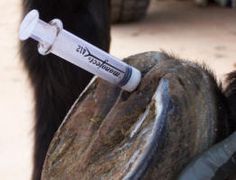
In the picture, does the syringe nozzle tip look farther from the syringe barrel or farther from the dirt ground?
the dirt ground

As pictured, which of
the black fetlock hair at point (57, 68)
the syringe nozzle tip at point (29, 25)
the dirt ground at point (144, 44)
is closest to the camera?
the syringe nozzle tip at point (29, 25)

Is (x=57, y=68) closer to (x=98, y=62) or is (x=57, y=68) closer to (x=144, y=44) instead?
(x=98, y=62)

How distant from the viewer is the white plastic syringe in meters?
0.55

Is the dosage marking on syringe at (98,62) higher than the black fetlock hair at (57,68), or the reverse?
the dosage marking on syringe at (98,62)

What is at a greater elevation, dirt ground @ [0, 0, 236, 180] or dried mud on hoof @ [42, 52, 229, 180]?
A: dried mud on hoof @ [42, 52, 229, 180]

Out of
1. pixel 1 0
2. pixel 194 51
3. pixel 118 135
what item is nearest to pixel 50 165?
pixel 118 135

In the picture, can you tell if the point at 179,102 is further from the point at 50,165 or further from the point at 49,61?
the point at 49,61

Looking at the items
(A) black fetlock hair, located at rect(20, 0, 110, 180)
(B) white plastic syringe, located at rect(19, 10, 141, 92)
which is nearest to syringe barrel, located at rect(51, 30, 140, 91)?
(B) white plastic syringe, located at rect(19, 10, 141, 92)

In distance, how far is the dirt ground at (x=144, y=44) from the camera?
4.94 ft

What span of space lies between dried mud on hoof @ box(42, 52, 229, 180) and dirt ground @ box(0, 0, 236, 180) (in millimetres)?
719

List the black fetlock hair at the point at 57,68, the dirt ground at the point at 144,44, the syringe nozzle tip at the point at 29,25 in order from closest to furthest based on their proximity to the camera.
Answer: the syringe nozzle tip at the point at 29,25
the black fetlock hair at the point at 57,68
the dirt ground at the point at 144,44

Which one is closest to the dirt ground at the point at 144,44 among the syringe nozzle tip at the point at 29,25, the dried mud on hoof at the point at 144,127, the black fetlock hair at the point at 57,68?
the black fetlock hair at the point at 57,68

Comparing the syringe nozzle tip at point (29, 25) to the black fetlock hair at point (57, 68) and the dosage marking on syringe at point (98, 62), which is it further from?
the black fetlock hair at point (57, 68)

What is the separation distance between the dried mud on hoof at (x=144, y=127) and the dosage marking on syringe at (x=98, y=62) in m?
0.03
